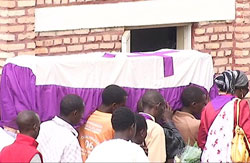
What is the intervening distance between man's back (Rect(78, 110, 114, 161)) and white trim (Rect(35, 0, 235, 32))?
2.03 m

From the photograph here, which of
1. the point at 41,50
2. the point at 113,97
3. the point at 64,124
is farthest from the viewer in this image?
the point at 41,50

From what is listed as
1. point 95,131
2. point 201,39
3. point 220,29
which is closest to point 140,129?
point 95,131

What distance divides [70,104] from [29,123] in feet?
1.69

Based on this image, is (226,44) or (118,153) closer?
(118,153)

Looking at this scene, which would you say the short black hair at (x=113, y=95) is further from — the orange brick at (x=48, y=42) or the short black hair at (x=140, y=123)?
the orange brick at (x=48, y=42)

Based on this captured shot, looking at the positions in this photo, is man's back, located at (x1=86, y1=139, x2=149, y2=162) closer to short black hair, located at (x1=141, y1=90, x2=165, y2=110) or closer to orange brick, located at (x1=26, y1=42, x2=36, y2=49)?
short black hair, located at (x1=141, y1=90, x2=165, y2=110)

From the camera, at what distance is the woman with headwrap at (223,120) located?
721 cm

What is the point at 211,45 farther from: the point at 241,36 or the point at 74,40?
the point at 74,40

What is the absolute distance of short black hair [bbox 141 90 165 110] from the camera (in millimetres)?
7336

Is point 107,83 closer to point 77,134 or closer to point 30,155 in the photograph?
point 77,134

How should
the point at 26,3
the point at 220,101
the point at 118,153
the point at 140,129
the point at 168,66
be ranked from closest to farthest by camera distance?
the point at 118,153
the point at 140,129
the point at 220,101
the point at 168,66
the point at 26,3

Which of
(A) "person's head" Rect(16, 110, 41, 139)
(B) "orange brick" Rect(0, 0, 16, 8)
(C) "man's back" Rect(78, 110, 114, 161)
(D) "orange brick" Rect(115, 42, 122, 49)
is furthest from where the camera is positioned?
(D) "orange brick" Rect(115, 42, 122, 49)

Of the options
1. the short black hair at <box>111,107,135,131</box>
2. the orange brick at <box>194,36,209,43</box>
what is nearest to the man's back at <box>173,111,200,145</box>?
the short black hair at <box>111,107,135,131</box>

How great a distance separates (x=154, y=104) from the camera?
289 inches
